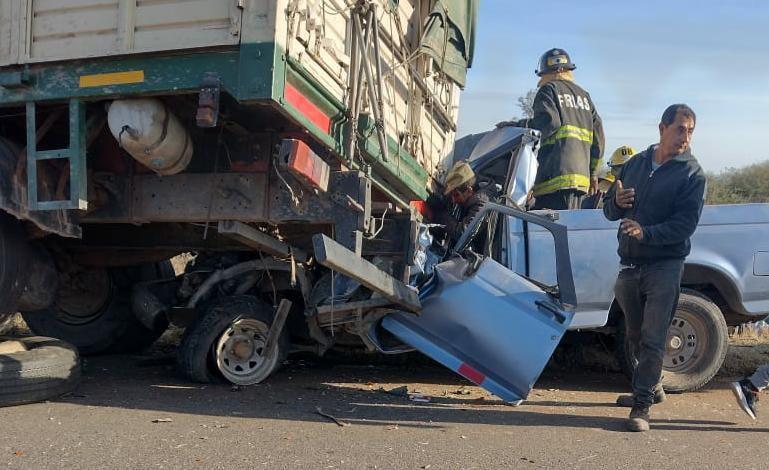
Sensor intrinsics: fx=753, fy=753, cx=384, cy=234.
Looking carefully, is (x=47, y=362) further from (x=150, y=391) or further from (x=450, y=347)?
(x=450, y=347)

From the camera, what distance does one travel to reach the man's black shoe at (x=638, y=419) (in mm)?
4473

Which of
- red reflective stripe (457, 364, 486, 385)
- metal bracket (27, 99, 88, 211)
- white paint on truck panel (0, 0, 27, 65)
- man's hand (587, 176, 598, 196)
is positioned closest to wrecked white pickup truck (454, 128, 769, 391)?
red reflective stripe (457, 364, 486, 385)

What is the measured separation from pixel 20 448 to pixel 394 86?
320 cm

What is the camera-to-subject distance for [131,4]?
411cm

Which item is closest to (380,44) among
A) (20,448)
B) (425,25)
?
(425,25)

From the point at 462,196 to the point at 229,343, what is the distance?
7.60ft

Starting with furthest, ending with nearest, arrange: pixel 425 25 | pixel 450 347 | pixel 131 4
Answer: pixel 425 25 < pixel 450 347 < pixel 131 4

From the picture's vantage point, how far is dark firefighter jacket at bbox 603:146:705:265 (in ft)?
15.0

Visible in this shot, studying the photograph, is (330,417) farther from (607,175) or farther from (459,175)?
(607,175)

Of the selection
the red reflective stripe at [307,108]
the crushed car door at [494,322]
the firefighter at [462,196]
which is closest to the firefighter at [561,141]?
the firefighter at [462,196]

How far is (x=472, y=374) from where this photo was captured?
4910 millimetres

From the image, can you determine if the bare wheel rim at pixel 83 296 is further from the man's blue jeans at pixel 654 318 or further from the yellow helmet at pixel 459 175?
the man's blue jeans at pixel 654 318

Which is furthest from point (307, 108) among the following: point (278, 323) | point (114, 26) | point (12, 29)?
point (12, 29)

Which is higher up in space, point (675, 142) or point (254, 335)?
point (675, 142)
